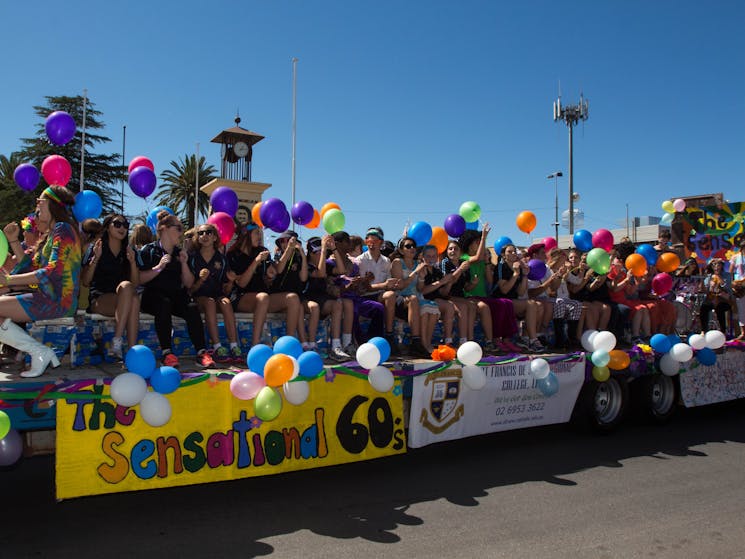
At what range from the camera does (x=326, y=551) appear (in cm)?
360

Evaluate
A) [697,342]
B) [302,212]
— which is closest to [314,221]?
[302,212]

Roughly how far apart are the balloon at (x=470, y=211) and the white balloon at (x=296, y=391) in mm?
4124

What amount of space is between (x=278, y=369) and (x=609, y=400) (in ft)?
13.8

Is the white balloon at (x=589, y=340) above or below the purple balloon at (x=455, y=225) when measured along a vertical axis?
below

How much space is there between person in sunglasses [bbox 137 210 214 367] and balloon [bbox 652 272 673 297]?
20.1 ft

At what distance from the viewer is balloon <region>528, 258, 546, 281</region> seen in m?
7.58

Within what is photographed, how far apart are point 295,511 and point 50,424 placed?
5.59 feet

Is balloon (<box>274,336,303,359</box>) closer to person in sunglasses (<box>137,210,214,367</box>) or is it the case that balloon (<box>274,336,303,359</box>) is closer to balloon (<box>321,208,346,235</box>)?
person in sunglasses (<box>137,210,214,367</box>)

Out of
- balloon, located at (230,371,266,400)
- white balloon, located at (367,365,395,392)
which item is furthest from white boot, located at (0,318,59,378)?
white balloon, located at (367,365,395,392)

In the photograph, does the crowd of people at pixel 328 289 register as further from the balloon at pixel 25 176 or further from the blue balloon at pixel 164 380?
the blue balloon at pixel 164 380

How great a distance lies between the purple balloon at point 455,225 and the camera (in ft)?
25.4

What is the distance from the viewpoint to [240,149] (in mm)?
24625

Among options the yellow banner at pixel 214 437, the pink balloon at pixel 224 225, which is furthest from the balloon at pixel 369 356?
the pink balloon at pixel 224 225

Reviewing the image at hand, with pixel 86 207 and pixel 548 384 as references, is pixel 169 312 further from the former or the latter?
pixel 548 384
